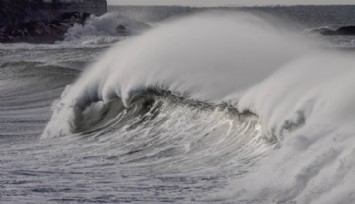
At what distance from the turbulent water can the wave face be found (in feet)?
0.07

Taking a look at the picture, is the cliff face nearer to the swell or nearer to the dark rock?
the dark rock

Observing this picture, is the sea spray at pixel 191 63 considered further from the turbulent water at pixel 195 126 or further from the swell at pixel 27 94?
→ the swell at pixel 27 94

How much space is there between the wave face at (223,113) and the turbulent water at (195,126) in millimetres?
21

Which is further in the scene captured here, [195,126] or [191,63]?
[191,63]

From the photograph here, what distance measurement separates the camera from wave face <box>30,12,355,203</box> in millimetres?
8438

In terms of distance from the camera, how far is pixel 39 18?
7300cm

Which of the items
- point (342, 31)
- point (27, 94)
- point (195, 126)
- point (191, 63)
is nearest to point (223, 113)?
point (195, 126)

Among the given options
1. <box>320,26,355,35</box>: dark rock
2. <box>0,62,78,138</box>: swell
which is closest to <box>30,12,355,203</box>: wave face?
<box>0,62,78,138</box>: swell

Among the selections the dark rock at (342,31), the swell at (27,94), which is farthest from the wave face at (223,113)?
the dark rock at (342,31)

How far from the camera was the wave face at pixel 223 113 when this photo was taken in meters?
8.44

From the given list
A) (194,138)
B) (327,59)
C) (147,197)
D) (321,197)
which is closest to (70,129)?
(194,138)

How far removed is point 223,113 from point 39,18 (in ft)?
202

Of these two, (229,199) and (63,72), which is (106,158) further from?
(63,72)

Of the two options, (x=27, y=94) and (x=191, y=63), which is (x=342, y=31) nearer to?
(x=27, y=94)
